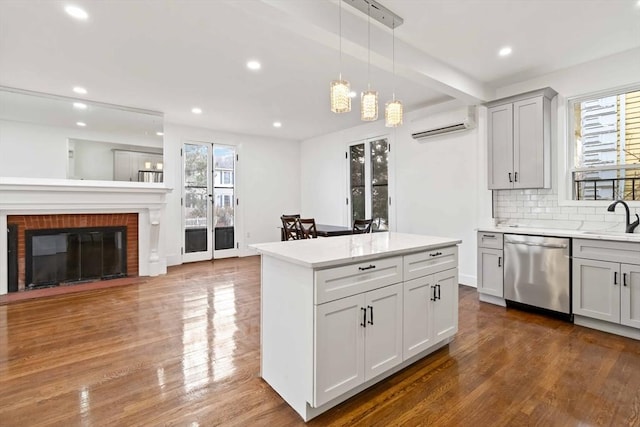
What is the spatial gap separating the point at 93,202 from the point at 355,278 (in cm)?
462

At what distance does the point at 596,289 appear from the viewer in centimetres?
296

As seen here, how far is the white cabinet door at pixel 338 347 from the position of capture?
1.73 metres

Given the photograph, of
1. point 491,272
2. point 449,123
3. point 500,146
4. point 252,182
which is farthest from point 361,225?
point 252,182

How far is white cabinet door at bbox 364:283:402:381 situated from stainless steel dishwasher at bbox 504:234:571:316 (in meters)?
2.14

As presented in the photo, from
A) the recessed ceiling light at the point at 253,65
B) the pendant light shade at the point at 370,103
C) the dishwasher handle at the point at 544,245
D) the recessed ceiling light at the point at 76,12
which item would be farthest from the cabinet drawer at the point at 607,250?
the recessed ceiling light at the point at 76,12

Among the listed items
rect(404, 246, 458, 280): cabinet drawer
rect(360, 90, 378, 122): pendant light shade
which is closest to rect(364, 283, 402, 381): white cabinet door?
rect(404, 246, 458, 280): cabinet drawer

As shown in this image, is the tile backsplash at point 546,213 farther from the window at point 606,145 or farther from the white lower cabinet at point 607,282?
the white lower cabinet at point 607,282

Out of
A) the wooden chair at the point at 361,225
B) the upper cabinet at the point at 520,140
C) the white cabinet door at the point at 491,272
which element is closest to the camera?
the upper cabinet at the point at 520,140

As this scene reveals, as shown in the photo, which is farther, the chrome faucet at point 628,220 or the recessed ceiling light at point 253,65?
the recessed ceiling light at point 253,65

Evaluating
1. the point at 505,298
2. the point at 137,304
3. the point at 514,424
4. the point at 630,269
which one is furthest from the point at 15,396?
the point at 630,269

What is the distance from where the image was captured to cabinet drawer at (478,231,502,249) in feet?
12.0

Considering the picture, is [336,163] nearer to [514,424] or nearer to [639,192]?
[639,192]

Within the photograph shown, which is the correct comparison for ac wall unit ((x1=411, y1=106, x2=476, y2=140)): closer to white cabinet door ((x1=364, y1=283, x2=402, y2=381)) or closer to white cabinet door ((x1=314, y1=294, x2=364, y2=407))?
white cabinet door ((x1=364, y1=283, x2=402, y2=381))

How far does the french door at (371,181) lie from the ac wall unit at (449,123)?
88 cm
